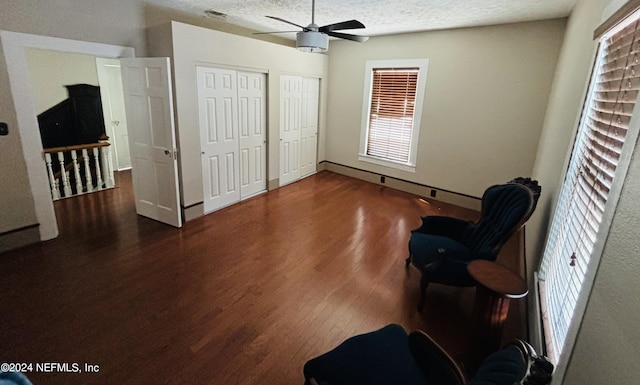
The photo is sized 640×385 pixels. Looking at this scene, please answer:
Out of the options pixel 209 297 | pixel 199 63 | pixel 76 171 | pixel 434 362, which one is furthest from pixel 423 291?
pixel 76 171

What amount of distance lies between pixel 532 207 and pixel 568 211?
0.55 metres

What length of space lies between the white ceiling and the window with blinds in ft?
6.20

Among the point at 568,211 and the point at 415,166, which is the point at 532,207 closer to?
the point at 568,211

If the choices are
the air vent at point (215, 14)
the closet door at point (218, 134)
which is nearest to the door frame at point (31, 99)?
the closet door at point (218, 134)

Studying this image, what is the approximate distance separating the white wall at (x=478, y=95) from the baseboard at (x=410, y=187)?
0.10 m

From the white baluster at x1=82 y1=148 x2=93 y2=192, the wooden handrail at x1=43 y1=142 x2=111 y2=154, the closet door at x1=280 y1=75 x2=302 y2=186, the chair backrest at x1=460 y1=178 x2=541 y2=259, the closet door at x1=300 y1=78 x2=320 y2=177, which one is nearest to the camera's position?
the chair backrest at x1=460 y1=178 x2=541 y2=259

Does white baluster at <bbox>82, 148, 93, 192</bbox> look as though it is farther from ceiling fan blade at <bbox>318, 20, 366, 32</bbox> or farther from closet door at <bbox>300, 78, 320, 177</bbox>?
ceiling fan blade at <bbox>318, 20, 366, 32</bbox>

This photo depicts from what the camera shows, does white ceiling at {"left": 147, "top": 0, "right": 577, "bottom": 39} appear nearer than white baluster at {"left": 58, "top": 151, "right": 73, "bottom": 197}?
Yes

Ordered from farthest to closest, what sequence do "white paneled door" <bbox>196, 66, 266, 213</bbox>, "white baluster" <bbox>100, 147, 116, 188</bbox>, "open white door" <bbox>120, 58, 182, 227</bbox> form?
1. "white baluster" <bbox>100, 147, 116, 188</bbox>
2. "white paneled door" <bbox>196, 66, 266, 213</bbox>
3. "open white door" <bbox>120, 58, 182, 227</bbox>

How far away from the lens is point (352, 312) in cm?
244

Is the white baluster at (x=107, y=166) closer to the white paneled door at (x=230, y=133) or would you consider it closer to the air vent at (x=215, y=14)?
the white paneled door at (x=230, y=133)

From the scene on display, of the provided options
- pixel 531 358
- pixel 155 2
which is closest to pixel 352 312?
pixel 531 358

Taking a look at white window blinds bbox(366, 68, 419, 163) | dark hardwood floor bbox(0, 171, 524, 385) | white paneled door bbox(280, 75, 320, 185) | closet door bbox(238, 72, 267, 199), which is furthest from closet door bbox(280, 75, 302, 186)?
→ dark hardwood floor bbox(0, 171, 524, 385)

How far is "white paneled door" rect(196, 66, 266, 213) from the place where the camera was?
396 centimetres
